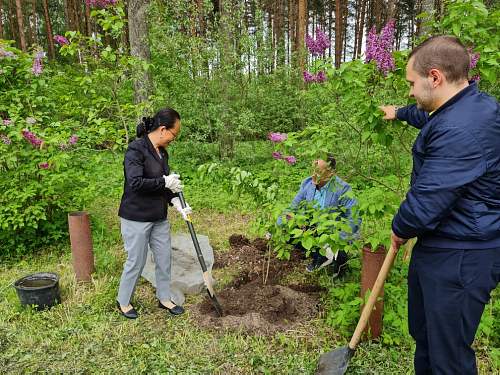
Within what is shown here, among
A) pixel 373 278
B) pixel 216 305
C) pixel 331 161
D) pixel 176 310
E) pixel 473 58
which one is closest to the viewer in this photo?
pixel 473 58

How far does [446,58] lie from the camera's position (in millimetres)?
1780

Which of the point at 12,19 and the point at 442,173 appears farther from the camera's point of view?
the point at 12,19

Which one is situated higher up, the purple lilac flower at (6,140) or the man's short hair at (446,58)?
the man's short hair at (446,58)

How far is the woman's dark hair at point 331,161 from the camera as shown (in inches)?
124

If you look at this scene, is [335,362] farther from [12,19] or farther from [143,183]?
[12,19]

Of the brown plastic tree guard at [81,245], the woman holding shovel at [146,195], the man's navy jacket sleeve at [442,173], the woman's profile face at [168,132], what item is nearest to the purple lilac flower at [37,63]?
the brown plastic tree guard at [81,245]

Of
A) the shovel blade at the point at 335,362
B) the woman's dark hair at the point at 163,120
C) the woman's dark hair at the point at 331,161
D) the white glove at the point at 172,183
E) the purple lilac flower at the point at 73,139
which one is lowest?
the shovel blade at the point at 335,362

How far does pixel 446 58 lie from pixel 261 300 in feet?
8.62

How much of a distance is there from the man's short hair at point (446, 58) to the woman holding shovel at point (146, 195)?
216 centimetres

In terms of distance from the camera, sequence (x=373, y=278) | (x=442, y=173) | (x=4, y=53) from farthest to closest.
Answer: (x=4, y=53)
(x=373, y=278)
(x=442, y=173)

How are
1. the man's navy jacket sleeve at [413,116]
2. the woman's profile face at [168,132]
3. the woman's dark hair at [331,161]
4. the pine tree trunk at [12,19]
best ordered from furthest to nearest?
the pine tree trunk at [12,19] → the woman's profile face at [168,132] → the woman's dark hair at [331,161] → the man's navy jacket sleeve at [413,116]

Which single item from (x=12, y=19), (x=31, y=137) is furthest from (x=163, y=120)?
(x=12, y=19)

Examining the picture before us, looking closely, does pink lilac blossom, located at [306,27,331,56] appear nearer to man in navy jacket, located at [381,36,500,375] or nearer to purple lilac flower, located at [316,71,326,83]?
purple lilac flower, located at [316,71,326,83]

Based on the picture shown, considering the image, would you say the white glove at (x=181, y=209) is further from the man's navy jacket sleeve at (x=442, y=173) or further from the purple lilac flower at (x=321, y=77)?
the man's navy jacket sleeve at (x=442, y=173)
